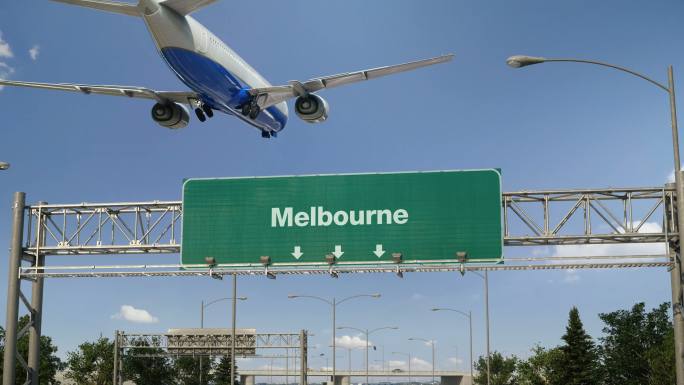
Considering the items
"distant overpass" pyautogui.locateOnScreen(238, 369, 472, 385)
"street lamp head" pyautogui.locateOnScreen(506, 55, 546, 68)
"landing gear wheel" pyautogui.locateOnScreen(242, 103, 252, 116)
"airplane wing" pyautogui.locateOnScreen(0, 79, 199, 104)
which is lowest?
"distant overpass" pyautogui.locateOnScreen(238, 369, 472, 385)

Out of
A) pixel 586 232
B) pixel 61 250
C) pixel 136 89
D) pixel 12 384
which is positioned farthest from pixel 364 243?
pixel 136 89

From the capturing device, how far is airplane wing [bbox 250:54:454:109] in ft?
133

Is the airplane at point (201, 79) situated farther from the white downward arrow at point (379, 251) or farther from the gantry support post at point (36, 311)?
the white downward arrow at point (379, 251)

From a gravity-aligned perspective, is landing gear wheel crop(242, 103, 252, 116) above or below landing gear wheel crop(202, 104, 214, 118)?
above

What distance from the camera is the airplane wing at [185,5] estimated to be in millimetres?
39125

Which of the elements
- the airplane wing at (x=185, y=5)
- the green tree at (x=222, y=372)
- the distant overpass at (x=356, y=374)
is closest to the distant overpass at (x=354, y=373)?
the distant overpass at (x=356, y=374)

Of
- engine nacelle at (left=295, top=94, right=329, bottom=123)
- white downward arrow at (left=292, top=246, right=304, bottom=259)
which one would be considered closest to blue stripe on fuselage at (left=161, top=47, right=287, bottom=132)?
engine nacelle at (left=295, top=94, right=329, bottom=123)

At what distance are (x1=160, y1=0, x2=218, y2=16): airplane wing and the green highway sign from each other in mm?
10541

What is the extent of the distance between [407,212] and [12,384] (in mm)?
17404

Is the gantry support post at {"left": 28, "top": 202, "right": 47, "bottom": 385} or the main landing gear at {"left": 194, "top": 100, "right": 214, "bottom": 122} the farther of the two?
the main landing gear at {"left": 194, "top": 100, "right": 214, "bottom": 122}

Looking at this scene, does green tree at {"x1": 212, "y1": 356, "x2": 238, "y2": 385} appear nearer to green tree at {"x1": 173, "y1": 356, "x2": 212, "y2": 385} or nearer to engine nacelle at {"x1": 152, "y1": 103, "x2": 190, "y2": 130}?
green tree at {"x1": 173, "y1": 356, "x2": 212, "y2": 385}

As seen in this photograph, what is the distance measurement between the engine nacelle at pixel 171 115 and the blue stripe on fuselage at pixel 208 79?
190 centimetres

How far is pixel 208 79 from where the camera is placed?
43.2 m

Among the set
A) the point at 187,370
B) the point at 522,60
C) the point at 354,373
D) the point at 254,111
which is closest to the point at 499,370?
the point at 354,373
